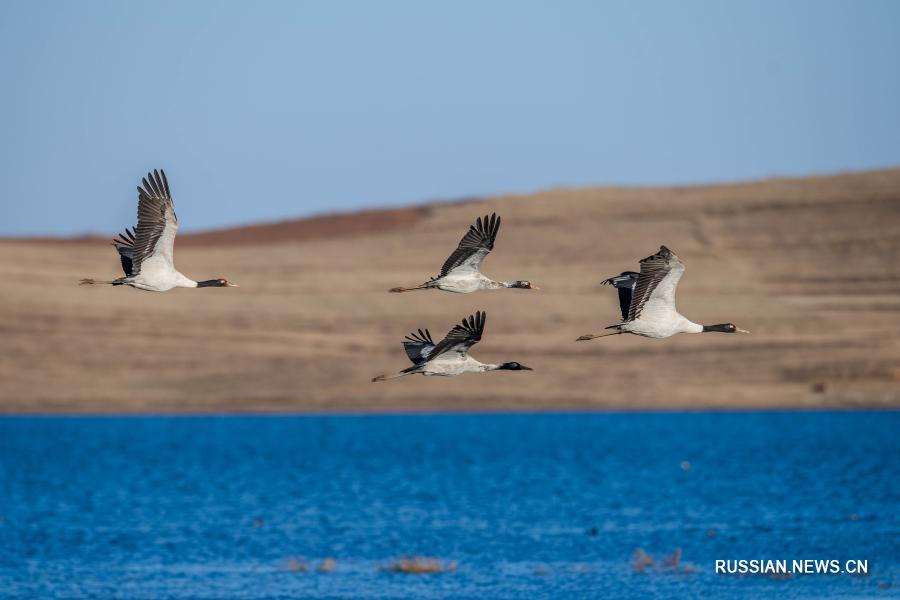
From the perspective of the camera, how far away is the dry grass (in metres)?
76.0

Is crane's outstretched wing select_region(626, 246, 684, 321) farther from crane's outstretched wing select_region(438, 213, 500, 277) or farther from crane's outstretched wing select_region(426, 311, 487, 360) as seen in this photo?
crane's outstretched wing select_region(426, 311, 487, 360)

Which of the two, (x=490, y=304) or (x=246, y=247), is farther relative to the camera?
(x=246, y=247)

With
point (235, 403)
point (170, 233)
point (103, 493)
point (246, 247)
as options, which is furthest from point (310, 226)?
point (170, 233)

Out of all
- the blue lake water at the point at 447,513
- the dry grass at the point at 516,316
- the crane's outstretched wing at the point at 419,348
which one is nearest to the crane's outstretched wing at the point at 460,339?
the crane's outstretched wing at the point at 419,348

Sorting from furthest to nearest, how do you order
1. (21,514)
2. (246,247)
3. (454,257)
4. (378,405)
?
(246,247), (378,405), (21,514), (454,257)

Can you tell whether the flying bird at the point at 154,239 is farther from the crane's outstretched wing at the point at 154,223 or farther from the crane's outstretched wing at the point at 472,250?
the crane's outstretched wing at the point at 472,250

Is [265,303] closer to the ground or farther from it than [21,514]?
farther from it

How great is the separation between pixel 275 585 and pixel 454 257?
1210 cm

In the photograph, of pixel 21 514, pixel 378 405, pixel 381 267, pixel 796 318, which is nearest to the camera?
pixel 21 514

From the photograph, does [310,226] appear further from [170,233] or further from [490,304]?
[170,233]

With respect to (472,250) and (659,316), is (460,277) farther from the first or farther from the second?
(659,316)

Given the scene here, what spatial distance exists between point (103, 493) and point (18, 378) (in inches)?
1208

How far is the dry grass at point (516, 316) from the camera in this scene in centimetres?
7600

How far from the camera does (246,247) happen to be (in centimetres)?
10988
